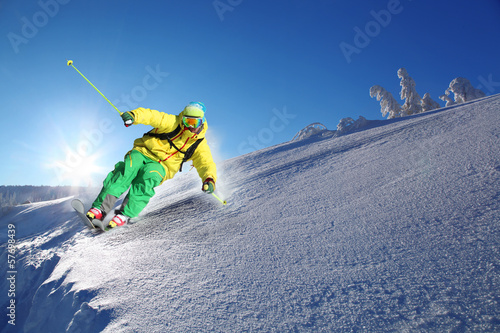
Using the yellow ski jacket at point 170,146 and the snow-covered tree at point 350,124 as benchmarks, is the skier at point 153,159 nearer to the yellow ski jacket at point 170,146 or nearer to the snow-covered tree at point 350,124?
the yellow ski jacket at point 170,146

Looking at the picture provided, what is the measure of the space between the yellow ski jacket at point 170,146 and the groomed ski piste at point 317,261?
105 centimetres

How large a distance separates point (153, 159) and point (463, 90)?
18.5m

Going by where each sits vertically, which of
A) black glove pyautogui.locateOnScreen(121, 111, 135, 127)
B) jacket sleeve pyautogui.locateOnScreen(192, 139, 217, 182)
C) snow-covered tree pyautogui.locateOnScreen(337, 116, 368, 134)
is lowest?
jacket sleeve pyautogui.locateOnScreen(192, 139, 217, 182)

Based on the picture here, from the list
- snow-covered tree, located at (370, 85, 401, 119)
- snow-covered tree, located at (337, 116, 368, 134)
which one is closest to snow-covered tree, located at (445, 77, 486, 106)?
snow-covered tree, located at (370, 85, 401, 119)

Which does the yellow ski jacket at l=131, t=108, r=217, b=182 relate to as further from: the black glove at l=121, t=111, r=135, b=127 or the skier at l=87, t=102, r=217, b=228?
the black glove at l=121, t=111, r=135, b=127

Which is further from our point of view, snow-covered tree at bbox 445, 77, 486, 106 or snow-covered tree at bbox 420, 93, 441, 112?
snow-covered tree at bbox 420, 93, 441, 112

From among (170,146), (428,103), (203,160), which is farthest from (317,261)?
(428,103)

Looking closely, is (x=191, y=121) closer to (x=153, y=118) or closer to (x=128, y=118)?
(x=153, y=118)

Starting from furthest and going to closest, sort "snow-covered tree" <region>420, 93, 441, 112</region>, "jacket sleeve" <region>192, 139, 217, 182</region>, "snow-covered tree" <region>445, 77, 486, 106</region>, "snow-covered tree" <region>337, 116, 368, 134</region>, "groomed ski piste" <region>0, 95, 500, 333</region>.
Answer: "snow-covered tree" <region>420, 93, 441, 112</region> < "snow-covered tree" <region>445, 77, 486, 106</region> < "snow-covered tree" <region>337, 116, 368, 134</region> < "jacket sleeve" <region>192, 139, 217, 182</region> < "groomed ski piste" <region>0, 95, 500, 333</region>

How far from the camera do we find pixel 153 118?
3.10m

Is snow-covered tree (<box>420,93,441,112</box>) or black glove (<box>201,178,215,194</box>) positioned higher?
snow-covered tree (<box>420,93,441,112</box>)

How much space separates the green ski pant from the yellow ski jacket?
0.44 ft

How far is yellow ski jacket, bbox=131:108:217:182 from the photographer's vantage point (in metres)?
3.20

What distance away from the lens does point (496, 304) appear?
2.61 ft
